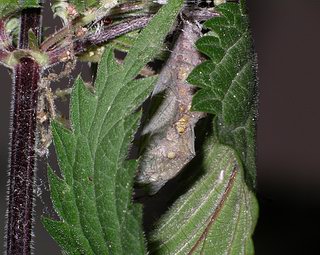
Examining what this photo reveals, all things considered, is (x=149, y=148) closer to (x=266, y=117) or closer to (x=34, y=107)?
(x=34, y=107)

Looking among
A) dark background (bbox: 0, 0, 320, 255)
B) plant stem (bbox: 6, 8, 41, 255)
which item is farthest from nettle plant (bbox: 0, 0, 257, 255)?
dark background (bbox: 0, 0, 320, 255)

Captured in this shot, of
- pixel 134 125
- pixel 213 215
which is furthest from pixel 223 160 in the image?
pixel 134 125

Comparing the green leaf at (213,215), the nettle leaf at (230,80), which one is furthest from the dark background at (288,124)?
the nettle leaf at (230,80)

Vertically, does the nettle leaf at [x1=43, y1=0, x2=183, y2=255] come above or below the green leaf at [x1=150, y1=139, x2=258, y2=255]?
above

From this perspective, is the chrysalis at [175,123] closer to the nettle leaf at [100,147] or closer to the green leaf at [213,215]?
the green leaf at [213,215]

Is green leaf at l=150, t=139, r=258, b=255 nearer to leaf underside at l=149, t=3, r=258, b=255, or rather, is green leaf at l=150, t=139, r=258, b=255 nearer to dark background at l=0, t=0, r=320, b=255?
leaf underside at l=149, t=3, r=258, b=255
